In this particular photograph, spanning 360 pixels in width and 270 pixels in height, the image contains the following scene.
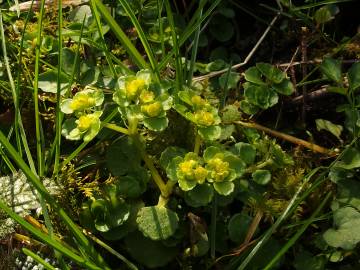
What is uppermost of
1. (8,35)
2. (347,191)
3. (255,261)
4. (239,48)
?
(8,35)

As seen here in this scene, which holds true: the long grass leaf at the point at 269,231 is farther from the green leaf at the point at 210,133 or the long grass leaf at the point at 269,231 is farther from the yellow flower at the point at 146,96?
the yellow flower at the point at 146,96

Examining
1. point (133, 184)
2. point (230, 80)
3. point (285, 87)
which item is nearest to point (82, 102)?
point (133, 184)

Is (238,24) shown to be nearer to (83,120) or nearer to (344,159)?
(344,159)

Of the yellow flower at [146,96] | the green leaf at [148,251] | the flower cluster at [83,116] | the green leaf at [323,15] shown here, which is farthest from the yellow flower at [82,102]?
the green leaf at [323,15]

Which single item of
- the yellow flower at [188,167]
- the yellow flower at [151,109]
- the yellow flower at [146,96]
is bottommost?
the yellow flower at [188,167]

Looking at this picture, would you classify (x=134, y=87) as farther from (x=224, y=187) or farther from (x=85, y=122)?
(x=224, y=187)

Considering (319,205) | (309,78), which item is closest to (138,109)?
(319,205)

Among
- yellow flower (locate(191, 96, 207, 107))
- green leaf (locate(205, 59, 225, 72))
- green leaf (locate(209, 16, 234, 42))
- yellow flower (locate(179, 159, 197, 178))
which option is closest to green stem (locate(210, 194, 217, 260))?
yellow flower (locate(179, 159, 197, 178))
